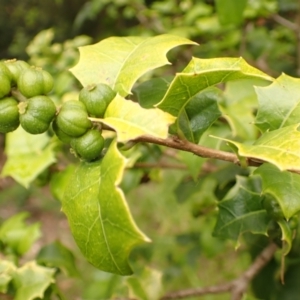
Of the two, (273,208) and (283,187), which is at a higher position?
(283,187)

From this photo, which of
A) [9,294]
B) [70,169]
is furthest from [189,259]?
[9,294]

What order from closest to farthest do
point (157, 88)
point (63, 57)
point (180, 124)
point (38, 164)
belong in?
point (180, 124) < point (157, 88) < point (38, 164) < point (63, 57)

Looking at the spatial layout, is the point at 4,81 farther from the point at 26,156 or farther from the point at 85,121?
the point at 26,156

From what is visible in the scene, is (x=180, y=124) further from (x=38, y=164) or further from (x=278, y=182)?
(x=38, y=164)

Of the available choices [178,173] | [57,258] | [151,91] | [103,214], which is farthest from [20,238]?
[178,173]

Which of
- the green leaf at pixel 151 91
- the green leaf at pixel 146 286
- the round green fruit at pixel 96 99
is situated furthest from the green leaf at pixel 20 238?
the round green fruit at pixel 96 99

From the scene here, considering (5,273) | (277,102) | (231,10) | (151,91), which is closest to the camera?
(277,102)
